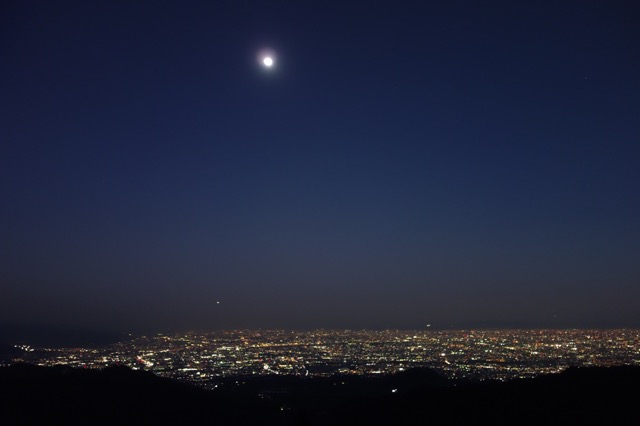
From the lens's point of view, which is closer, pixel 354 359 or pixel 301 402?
pixel 301 402

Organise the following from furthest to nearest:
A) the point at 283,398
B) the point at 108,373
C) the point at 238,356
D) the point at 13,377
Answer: the point at 238,356 < the point at 283,398 < the point at 108,373 < the point at 13,377

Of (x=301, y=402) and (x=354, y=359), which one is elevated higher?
(x=354, y=359)

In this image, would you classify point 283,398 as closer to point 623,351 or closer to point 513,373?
point 513,373

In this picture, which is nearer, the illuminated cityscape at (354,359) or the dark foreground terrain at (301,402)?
the dark foreground terrain at (301,402)

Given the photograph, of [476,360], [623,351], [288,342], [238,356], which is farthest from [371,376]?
[288,342]

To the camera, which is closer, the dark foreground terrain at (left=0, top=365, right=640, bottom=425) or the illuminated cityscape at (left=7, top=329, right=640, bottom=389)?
the dark foreground terrain at (left=0, top=365, right=640, bottom=425)

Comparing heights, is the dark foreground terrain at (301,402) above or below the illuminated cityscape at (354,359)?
above

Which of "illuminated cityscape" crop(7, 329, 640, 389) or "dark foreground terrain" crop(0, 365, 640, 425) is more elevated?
"dark foreground terrain" crop(0, 365, 640, 425)

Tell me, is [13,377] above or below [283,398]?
above
